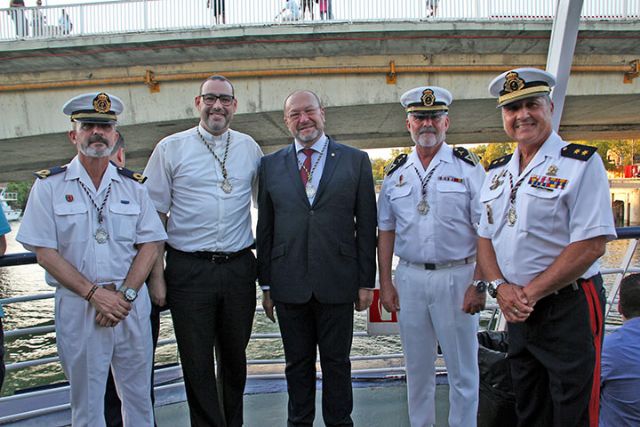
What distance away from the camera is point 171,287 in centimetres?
238

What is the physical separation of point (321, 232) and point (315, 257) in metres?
0.12

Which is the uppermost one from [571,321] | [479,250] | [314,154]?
[314,154]

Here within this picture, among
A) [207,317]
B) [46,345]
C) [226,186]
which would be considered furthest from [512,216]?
[46,345]

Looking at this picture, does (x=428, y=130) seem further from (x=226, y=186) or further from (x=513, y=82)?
(x=226, y=186)

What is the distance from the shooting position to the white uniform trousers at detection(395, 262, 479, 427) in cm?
231

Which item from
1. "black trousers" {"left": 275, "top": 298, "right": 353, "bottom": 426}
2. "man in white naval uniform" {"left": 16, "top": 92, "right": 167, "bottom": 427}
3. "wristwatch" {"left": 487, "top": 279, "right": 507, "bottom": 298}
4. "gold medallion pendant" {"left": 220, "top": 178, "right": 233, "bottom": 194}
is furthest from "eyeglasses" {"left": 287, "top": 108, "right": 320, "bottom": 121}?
"wristwatch" {"left": 487, "top": 279, "right": 507, "bottom": 298}

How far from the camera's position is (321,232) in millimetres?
2342

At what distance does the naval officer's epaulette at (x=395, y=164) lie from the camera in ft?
8.42

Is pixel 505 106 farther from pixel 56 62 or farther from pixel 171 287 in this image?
pixel 56 62

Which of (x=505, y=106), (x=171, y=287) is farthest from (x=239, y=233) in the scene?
(x=505, y=106)

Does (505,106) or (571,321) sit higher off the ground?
(505,106)

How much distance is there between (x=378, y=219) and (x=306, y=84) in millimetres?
7815

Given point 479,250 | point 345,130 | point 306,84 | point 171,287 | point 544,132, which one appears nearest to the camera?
point 544,132

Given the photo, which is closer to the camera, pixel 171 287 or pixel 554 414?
pixel 554 414
